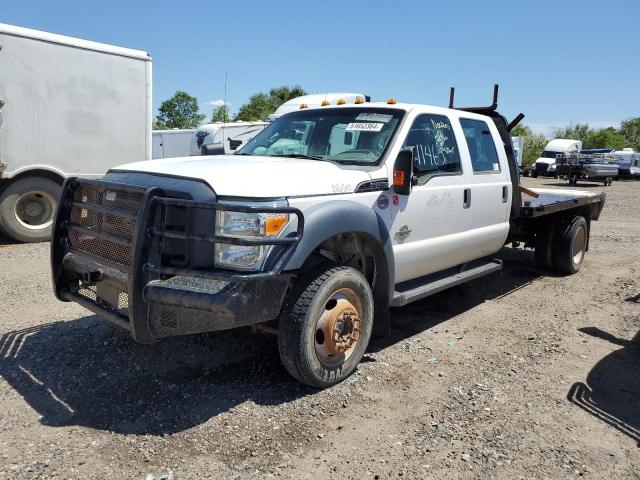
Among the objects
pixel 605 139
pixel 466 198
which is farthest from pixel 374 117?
pixel 605 139

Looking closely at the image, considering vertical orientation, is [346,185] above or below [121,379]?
above

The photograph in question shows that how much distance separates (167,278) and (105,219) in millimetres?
733

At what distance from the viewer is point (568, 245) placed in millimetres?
7203

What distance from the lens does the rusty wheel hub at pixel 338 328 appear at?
11.8 feet

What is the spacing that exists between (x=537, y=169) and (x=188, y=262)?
1445 inches

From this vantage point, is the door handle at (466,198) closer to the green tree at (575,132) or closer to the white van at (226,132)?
the white van at (226,132)

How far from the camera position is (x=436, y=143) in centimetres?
476

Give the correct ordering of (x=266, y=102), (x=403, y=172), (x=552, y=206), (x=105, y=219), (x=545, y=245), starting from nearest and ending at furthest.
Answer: (x=105, y=219) < (x=403, y=172) < (x=552, y=206) < (x=545, y=245) < (x=266, y=102)

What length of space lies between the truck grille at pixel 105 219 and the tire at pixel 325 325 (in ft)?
3.61

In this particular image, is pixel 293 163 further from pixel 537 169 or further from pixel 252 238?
pixel 537 169

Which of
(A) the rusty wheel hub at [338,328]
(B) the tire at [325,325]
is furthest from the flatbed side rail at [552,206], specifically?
(A) the rusty wheel hub at [338,328]

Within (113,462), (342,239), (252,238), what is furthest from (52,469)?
(342,239)

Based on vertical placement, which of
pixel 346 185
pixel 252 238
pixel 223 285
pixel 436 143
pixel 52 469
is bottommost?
pixel 52 469

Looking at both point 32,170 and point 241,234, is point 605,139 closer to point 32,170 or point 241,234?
point 32,170
